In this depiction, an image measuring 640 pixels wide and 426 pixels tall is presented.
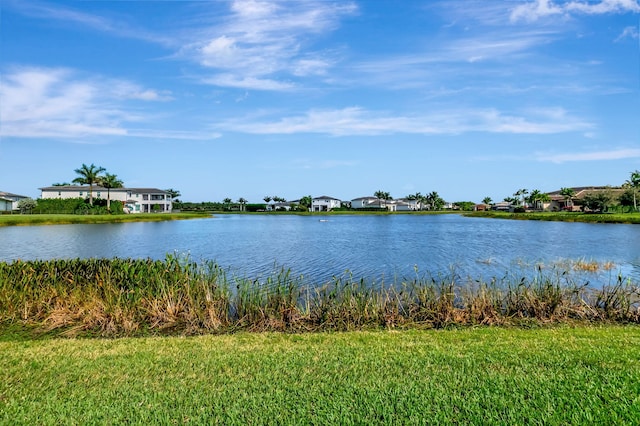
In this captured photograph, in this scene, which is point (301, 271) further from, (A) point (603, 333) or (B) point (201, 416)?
(B) point (201, 416)

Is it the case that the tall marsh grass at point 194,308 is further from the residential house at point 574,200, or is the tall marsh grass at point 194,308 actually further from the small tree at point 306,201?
the small tree at point 306,201

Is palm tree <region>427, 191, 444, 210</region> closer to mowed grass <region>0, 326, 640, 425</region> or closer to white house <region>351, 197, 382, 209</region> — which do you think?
white house <region>351, 197, 382, 209</region>

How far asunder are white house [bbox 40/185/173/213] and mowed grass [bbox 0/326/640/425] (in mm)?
85003

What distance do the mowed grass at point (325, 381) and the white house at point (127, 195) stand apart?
85.0 metres

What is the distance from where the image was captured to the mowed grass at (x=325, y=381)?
4.30 meters

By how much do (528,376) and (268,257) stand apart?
18.6 metres

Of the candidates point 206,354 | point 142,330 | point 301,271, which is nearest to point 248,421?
point 206,354

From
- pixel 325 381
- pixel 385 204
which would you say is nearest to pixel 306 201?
pixel 385 204

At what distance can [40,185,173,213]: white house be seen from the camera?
3445 inches

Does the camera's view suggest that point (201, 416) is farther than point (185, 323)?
No

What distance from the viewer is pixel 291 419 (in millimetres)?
4219

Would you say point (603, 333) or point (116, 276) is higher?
point (116, 276)

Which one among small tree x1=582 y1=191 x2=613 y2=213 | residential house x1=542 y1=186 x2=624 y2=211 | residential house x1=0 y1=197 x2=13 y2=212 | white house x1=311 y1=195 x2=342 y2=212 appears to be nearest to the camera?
residential house x1=0 y1=197 x2=13 y2=212

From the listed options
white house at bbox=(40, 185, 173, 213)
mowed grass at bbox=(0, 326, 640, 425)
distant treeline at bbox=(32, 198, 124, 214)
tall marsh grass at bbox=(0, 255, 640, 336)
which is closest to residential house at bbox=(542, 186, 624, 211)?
white house at bbox=(40, 185, 173, 213)
